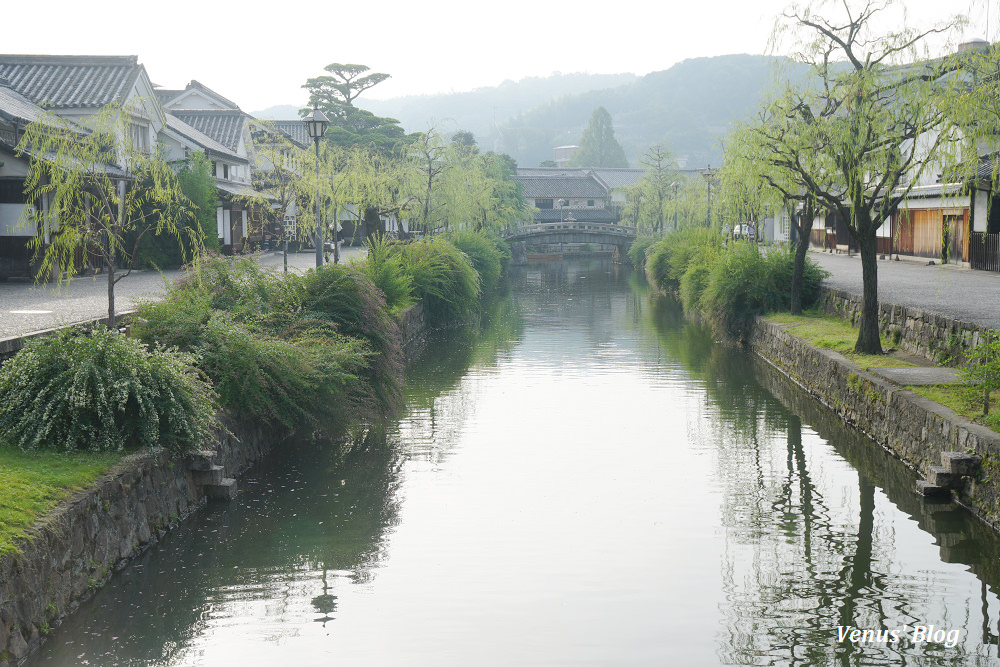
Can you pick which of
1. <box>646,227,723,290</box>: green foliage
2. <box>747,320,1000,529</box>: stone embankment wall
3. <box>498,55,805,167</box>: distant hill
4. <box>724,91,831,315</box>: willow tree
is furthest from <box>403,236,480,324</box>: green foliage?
<box>498,55,805,167</box>: distant hill

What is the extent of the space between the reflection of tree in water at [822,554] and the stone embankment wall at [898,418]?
25 centimetres

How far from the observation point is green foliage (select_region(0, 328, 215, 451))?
846 centimetres

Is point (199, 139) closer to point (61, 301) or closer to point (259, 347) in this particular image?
point (61, 301)

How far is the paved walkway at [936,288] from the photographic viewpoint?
16.5 m

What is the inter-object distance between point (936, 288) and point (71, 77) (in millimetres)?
25051

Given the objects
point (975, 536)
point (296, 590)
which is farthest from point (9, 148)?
point (975, 536)

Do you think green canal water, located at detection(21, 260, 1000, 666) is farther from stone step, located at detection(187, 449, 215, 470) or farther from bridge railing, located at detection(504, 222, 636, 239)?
bridge railing, located at detection(504, 222, 636, 239)

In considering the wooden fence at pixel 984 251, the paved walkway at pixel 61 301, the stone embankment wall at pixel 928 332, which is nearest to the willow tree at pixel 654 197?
the wooden fence at pixel 984 251

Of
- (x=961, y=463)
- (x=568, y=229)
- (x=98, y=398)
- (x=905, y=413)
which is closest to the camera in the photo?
(x=98, y=398)

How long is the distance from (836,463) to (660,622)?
587 cm

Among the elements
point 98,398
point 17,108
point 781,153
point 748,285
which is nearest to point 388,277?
point 748,285

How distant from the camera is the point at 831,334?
712 inches

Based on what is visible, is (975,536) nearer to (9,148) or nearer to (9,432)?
(9,432)

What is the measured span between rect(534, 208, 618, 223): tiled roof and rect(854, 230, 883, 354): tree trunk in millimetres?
66743
